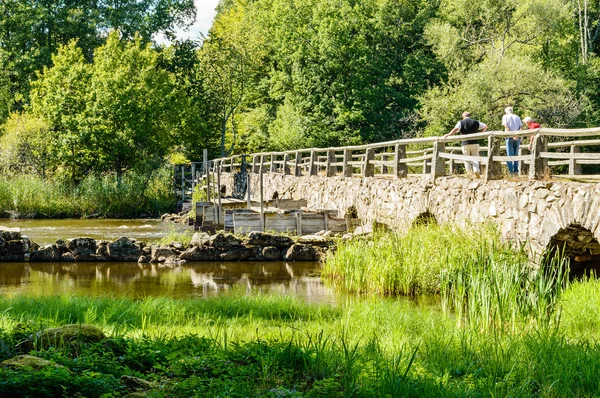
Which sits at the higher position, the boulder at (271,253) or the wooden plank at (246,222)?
the wooden plank at (246,222)

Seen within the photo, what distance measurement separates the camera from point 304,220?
20.6m

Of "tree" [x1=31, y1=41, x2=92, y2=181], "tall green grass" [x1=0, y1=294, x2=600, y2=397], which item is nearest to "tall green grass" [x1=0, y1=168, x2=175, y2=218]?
"tree" [x1=31, y1=41, x2=92, y2=181]

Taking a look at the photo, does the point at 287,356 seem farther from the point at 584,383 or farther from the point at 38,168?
the point at 38,168

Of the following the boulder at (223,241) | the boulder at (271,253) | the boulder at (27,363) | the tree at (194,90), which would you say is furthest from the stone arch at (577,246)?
the tree at (194,90)

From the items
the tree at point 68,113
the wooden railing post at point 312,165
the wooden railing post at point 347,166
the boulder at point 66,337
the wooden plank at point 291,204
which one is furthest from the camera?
the tree at point 68,113

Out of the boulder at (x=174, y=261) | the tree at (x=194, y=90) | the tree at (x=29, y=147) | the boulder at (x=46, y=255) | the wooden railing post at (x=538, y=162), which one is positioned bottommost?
the boulder at (x=174, y=261)

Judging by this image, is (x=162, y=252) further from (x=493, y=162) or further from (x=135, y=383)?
(x=135, y=383)

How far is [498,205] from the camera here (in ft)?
42.3

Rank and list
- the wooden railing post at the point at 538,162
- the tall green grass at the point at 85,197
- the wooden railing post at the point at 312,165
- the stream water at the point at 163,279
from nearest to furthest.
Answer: the wooden railing post at the point at 538,162 < the stream water at the point at 163,279 < the wooden railing post at the point at 312,165 < the tall green grass at the point at 85,197

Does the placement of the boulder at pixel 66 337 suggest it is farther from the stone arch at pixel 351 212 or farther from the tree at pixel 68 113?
the tree at pixel 68 113

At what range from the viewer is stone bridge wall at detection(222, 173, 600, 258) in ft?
35.5

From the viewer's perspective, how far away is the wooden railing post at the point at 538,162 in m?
11.9

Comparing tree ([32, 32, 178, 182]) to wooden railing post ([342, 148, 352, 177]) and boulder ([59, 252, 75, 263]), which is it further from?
boulder ([59, 252, 75, 263])

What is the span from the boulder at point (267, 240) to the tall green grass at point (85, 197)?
1845cm
